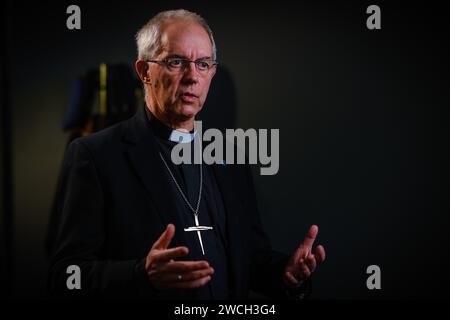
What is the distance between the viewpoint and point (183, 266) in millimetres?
1024

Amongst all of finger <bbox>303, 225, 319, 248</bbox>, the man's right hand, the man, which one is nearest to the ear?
the man

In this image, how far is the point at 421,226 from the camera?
2172 mm

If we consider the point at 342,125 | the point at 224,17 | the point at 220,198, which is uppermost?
the point at 224,17

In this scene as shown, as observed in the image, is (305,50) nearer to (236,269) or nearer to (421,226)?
(421,226)

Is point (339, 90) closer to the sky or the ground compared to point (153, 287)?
closer to the sky

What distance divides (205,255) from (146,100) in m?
0.51

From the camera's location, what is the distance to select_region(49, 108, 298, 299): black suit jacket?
1179 millimetres

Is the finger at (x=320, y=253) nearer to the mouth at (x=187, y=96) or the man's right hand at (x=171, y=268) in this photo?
the man's right hand at (x=171, y=268)

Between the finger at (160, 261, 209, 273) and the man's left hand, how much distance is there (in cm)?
36

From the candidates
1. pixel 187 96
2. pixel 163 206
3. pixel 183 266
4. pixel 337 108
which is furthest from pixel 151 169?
pixel 337 108

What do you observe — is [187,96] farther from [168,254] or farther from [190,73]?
[168,254]

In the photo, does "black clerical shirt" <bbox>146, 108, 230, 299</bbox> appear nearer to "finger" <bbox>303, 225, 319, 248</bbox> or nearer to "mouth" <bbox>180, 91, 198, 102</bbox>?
"mouth" <bbox>180, 91, 198, 102</bbox>
